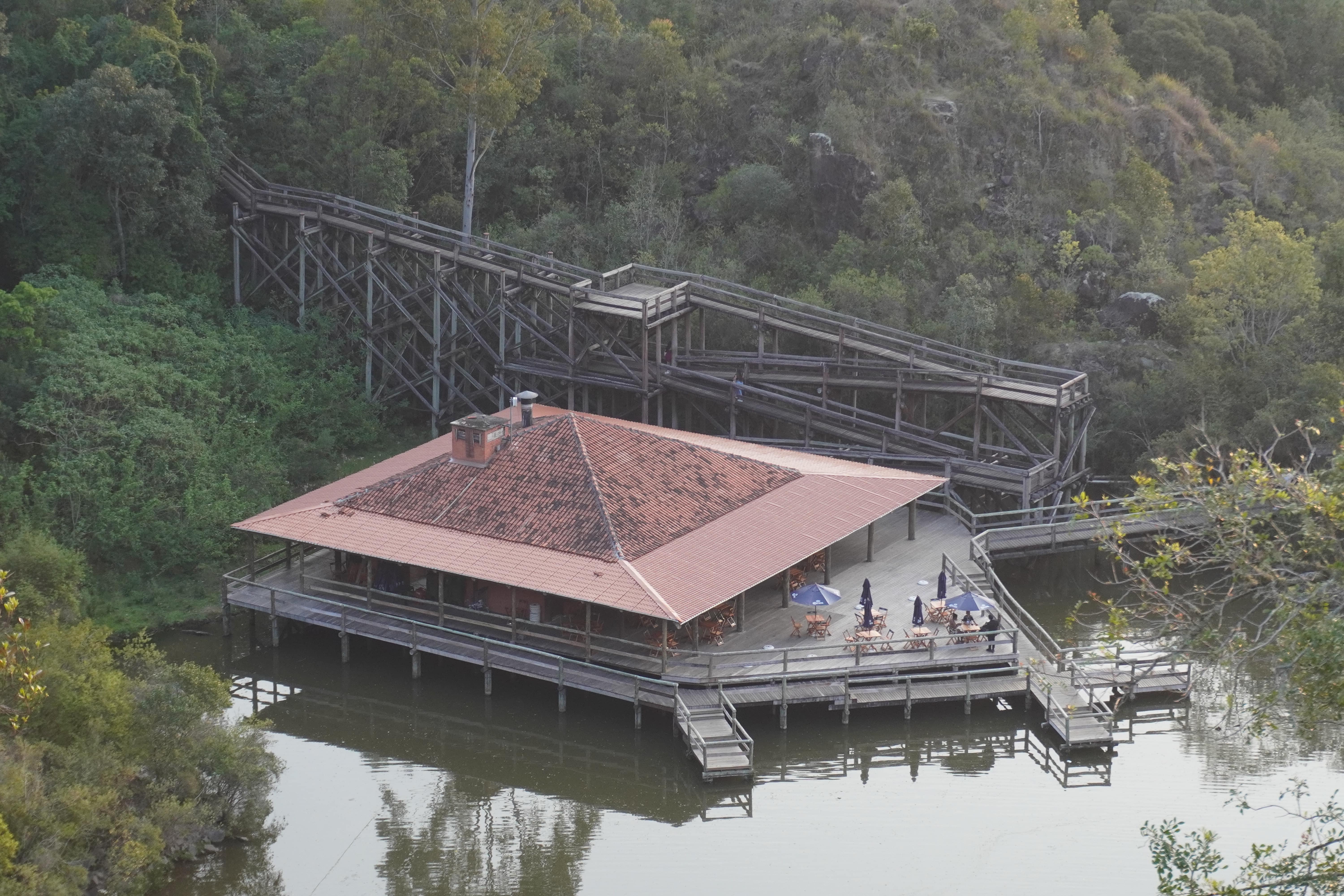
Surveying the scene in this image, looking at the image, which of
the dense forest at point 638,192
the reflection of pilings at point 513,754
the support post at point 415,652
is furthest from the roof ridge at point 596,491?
the dense forest at point 638,192

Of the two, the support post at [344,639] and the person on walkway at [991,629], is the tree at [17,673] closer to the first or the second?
the support post at [344,639]

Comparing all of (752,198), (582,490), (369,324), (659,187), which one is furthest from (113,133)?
(582,490)

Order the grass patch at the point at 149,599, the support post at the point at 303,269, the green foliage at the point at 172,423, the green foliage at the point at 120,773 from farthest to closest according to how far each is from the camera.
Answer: the support post at the point at 303,269, the green foliage at the point at 172,423, the grass patch at the point at 149,599, the green foliage at the point at 120,773

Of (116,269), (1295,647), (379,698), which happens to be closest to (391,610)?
(379,698)

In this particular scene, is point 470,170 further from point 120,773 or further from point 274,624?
point 120,773

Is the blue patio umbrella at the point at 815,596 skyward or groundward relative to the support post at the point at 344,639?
skyward

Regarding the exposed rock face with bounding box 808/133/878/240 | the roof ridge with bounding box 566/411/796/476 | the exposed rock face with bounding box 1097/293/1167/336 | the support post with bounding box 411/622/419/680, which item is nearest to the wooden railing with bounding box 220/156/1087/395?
the exposed rock face with bounding box 1097/293/1167/336
